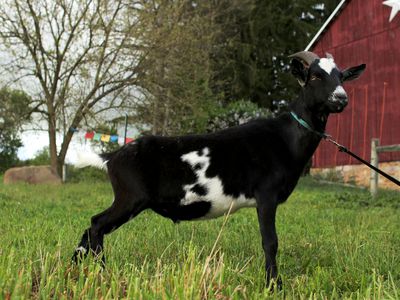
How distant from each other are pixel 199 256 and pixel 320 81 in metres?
1.83

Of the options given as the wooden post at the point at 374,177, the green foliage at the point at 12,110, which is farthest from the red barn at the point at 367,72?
the green foliage at the point at 12,110

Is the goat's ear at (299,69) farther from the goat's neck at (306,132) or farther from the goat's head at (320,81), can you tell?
the goat's neck at (306,132)

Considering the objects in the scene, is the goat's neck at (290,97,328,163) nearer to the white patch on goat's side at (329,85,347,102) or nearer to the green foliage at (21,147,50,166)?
the white patch on goat's side at (329,85,347,102)

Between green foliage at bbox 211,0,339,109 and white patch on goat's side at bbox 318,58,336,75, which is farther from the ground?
green foliage at bbox 211,0,339,109

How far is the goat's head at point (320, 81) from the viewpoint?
4.56 meters

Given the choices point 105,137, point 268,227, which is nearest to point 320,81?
point 268,227

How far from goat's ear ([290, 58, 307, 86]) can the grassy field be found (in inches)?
61.7

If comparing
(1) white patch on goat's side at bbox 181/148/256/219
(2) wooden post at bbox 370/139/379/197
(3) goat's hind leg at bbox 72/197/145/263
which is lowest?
(3) goat's hind leg at bbox 72/197/145/263

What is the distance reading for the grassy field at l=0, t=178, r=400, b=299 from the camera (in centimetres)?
317

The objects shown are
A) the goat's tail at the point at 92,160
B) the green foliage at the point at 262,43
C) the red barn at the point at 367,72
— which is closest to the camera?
the goat's tail at the point at 92,160

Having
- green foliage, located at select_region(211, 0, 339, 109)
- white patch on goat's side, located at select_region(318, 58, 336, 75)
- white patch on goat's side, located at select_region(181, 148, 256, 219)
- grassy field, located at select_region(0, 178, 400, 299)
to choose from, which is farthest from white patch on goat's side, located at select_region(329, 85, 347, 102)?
green foliage, located at select_region(211, 0, 339, 109)

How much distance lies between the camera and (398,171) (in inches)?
719

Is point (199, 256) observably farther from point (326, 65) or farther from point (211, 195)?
point (326, 65)

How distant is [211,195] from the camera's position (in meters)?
4.60
